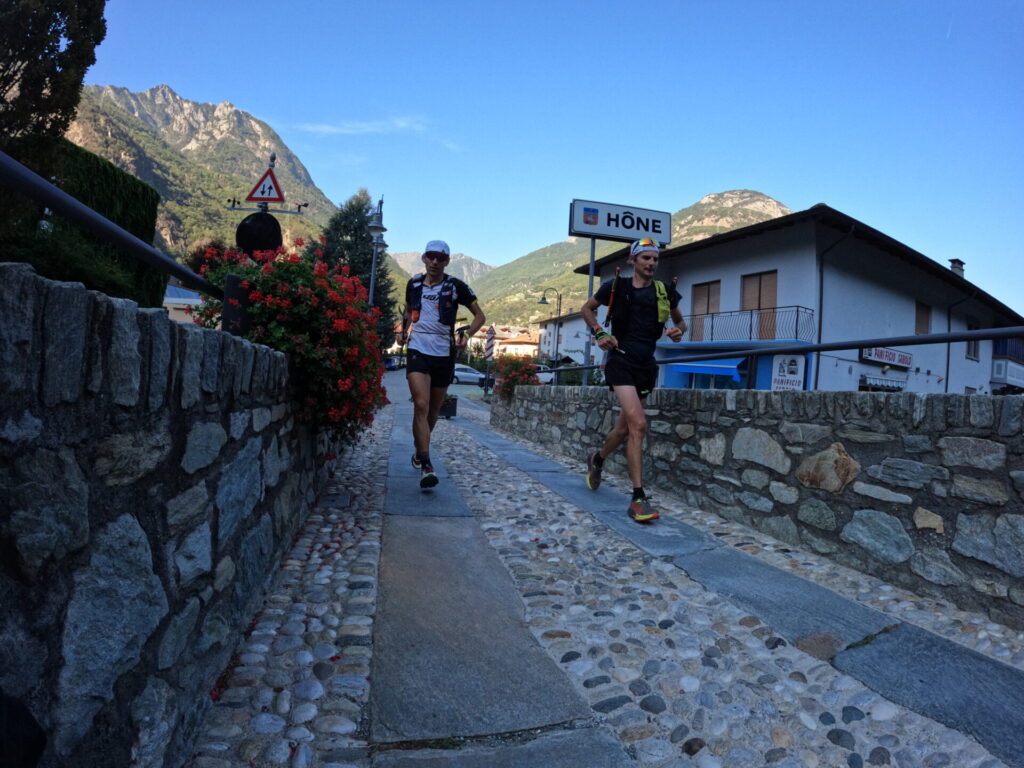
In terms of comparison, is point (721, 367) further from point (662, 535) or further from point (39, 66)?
point (39, 66)

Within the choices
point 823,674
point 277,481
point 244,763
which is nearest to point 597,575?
point 823,674

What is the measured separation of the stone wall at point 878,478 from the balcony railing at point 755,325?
1684 centimetres

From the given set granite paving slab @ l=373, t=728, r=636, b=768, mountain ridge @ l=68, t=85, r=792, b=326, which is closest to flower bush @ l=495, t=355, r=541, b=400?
mountain ridge @ l=68, t=85, r=792, b=326

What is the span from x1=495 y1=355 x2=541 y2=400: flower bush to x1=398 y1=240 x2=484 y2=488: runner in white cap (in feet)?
20.7

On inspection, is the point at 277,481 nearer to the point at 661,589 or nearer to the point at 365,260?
the point at 661,589

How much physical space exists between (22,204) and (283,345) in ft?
8.69

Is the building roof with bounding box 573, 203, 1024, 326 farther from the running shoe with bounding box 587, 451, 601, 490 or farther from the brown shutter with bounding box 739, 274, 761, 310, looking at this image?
the running shoe with bounding box 587, 451, 601, 490

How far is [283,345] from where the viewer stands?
117 inches

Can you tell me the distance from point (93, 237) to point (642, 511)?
4.07 metres

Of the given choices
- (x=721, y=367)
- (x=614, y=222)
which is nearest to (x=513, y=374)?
(x=614, y=222)

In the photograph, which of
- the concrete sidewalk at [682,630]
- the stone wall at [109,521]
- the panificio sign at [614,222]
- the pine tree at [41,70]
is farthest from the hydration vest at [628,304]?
the pine tree at [41,70]

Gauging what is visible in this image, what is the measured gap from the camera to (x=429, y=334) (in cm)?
435

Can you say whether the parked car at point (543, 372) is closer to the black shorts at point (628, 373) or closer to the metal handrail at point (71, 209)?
the black shorts at point (628, 373)

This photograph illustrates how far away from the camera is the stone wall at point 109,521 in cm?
88
